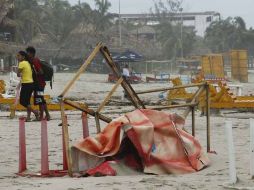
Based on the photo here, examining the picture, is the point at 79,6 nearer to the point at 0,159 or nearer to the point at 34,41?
the point at 34,41

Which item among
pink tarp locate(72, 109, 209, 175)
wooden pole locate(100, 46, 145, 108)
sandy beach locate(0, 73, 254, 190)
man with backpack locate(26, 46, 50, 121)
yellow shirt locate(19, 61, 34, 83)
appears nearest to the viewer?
sandy beach locate(0, 73, 254, 190)

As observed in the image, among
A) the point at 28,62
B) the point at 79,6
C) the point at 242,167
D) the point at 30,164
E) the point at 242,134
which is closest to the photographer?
the point at 242,167

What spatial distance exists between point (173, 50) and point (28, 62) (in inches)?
2951

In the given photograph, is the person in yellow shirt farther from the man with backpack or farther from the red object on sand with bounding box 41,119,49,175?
the red object on sand with bounding box 41,119,49,175

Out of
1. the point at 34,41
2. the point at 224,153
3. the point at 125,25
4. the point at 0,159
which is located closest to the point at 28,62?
the point at 0,159

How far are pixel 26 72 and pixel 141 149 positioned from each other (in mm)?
6226

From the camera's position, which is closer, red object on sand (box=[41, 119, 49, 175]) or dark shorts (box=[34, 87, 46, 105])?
red object on sand (box=[41, 119, 49, 175])

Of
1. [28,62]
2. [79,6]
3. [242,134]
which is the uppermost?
[79,6]

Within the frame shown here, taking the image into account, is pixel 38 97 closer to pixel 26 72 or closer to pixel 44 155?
pixel 26 72

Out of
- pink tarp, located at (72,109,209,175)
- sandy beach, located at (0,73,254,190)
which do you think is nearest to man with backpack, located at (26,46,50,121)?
sandy beach, located at (0,73,254,190)

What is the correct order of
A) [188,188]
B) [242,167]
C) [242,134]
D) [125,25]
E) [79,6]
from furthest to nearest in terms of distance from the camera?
[125,25]
[79,6]
[242,134]
[242,167]
[188,188]

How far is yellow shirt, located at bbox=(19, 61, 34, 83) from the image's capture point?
12945 mm

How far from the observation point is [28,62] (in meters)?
13.1

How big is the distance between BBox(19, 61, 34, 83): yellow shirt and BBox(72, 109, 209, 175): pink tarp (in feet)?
18.8
